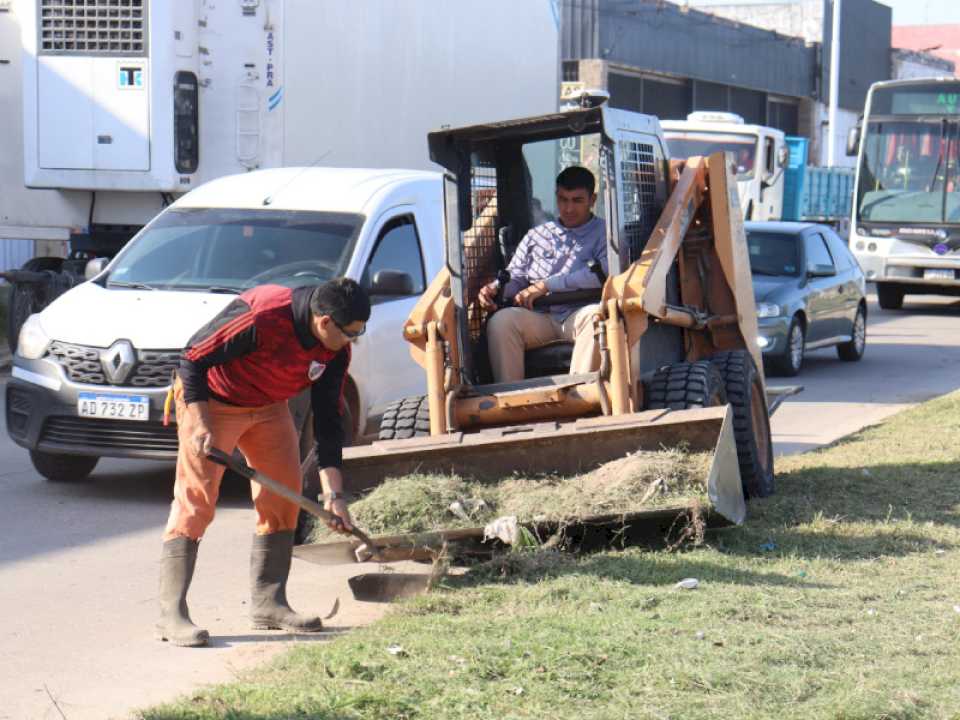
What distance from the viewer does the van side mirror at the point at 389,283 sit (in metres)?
9.54

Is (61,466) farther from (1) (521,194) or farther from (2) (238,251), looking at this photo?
(1) (521,194)

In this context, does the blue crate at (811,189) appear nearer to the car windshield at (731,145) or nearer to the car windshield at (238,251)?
the car windshield at (731,145)

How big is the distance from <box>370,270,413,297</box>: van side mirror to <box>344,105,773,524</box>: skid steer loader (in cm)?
60

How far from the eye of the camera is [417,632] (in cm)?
593

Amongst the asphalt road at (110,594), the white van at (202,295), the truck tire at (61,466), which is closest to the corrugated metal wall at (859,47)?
the asphalt road at (110,594)

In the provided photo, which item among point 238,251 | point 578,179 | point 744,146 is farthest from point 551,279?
point 744,146

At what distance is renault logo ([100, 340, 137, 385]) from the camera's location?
8.98 metres

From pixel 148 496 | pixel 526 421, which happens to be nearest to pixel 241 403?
pixel 526 421

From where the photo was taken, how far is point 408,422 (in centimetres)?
846

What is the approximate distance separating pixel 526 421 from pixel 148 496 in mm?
2724

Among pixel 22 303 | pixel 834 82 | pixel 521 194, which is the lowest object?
pixel 22 303

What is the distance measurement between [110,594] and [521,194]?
3.86 m

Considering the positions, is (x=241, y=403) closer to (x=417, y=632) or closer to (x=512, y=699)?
(x=417, y=632)

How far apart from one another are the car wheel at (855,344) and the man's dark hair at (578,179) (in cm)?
1003
